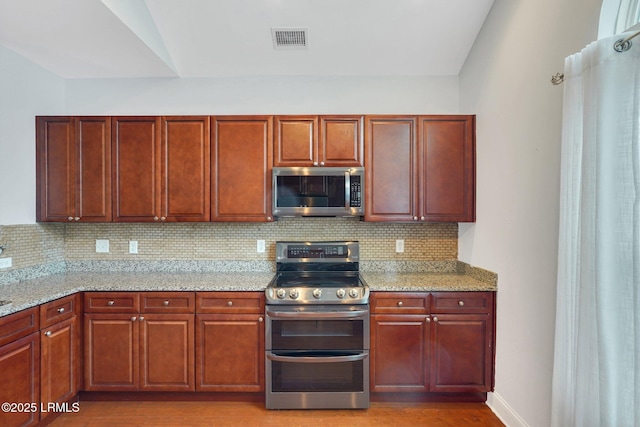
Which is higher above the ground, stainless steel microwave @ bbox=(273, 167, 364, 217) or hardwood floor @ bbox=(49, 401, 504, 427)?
stainless steel microwave @ bbox=(273, 167, 364, 217)

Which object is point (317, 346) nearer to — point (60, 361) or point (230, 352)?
point (230, 352)

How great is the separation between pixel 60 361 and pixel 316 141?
2500 millimetres

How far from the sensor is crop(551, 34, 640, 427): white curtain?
1.30 metres

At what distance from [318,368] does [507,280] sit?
1.53 metres

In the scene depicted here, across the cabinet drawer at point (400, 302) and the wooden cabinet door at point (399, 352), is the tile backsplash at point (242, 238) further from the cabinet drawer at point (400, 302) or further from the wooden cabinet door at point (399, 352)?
the wooden cabinet door at point (399, 352)

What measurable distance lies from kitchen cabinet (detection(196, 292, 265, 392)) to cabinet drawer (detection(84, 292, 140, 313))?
0.49 m

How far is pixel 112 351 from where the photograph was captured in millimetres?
2422

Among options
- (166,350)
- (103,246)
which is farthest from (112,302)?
(103,246)

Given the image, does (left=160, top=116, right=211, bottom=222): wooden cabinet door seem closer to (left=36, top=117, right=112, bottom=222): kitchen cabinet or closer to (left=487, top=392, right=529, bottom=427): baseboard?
(left=36, top=117, right=112, bottom=222): kitchen cabinet

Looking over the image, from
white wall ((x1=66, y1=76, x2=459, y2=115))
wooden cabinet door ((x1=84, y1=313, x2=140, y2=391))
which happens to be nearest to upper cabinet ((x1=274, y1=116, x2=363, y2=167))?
white wall ((x1=66, y1=76, x2=459, y2=115))

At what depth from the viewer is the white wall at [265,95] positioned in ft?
9.82

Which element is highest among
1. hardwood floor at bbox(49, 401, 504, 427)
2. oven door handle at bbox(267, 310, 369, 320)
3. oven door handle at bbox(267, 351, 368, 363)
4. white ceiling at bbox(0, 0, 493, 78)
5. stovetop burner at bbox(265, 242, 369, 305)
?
white ceiling at bbox(0, 0, 493, 78)

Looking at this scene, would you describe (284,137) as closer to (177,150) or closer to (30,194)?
(177,150)

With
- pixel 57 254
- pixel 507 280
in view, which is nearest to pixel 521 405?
pixel 507 280
